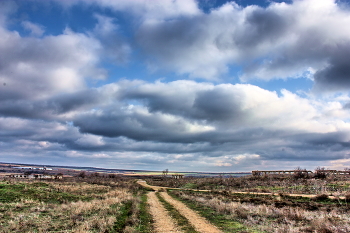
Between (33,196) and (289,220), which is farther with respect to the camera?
(33,196)

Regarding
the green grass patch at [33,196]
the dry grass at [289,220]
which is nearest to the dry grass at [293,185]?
the dry grass at [289,220]

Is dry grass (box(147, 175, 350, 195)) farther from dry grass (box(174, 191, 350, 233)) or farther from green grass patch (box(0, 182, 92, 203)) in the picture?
green grass patch (box(0, 182, 92, 203))

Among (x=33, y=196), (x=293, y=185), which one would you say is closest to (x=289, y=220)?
(x=33, y=196)

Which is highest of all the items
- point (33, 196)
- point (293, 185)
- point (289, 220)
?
point (289, 220)

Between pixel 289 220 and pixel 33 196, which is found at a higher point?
pixel 289 220

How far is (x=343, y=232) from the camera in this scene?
12.7m

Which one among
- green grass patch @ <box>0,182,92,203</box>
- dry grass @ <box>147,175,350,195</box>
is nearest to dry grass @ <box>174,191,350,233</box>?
dry grass @ <box>147,175,350,195</box>

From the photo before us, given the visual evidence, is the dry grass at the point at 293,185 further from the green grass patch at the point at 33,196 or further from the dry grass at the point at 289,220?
the green grass patch at the point at 33,196

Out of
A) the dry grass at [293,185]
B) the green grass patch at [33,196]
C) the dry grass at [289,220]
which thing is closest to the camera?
the dry grass at [289,220]

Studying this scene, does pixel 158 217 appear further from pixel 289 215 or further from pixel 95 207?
pixel 289 215

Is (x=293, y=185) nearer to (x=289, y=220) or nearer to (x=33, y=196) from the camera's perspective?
(x=289, y=220)

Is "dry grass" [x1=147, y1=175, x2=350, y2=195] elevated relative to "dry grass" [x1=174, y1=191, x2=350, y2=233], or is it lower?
lower

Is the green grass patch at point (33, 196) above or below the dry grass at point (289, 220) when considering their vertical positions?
below

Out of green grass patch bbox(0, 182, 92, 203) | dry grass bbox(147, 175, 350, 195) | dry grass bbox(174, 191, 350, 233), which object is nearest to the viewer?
dry grass bbox(174, 191, 350, 233)
